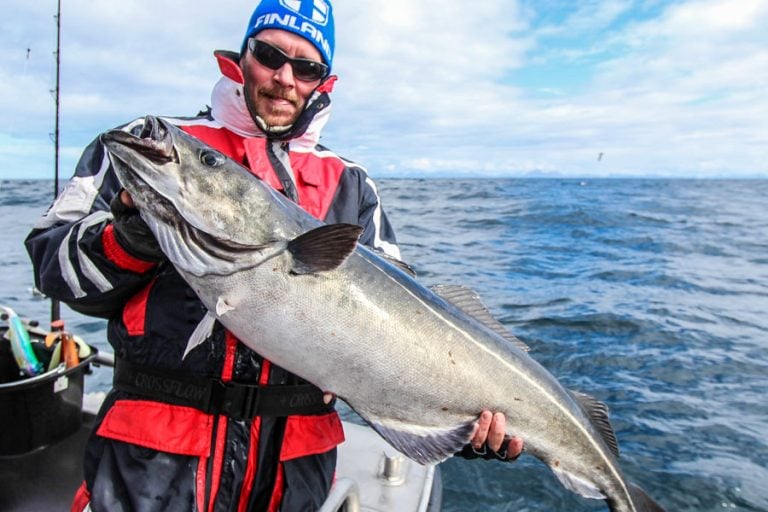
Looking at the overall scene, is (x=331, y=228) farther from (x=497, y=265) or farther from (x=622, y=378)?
(x=497, y=265)

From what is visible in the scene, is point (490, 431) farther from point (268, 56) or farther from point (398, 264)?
point (268, 56)

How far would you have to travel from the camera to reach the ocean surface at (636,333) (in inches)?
243

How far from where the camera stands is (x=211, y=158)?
2473 millimetres

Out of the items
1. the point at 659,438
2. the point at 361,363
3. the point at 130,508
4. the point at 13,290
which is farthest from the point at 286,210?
the point at 13,290

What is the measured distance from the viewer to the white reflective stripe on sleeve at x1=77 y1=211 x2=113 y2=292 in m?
2.53

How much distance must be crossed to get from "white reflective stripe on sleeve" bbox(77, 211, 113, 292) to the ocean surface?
6.31ft

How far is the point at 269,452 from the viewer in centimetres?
286

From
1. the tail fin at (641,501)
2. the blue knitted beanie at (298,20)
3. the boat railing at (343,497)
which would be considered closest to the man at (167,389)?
the boat railing at (343,497)

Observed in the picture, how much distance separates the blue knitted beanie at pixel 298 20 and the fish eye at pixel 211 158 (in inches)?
50.2

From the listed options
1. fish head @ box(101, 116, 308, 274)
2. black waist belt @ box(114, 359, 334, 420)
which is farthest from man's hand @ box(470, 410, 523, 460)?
fish head @ box(101, 116, 308, 274)

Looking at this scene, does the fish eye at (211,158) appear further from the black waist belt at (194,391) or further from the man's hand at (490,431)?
the man's hand at (490,431)

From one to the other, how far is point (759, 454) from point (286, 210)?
6968 mm

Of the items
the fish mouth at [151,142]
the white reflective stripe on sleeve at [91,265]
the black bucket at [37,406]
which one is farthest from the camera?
the black bucket at [37,406]

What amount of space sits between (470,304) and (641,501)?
1.58 meters
